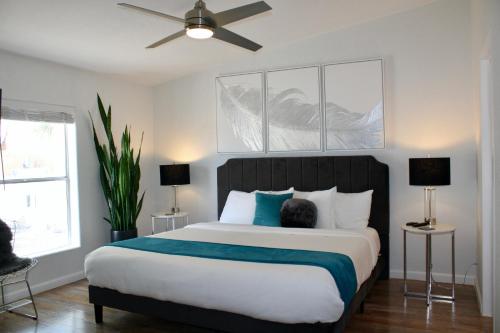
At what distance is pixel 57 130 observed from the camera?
4773 millimetres

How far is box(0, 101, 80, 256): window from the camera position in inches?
167

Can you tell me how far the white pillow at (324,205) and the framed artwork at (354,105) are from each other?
710mm

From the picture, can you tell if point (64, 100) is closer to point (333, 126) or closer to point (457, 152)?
point (333, 126)

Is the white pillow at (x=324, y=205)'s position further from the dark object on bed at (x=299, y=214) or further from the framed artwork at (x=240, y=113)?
the framed artwork at (x=240, y=113)

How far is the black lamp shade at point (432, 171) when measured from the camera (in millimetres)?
3889

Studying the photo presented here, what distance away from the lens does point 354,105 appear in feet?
15.7

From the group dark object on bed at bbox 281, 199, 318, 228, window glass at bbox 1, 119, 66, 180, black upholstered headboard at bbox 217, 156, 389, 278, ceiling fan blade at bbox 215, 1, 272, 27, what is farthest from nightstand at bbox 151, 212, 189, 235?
ceiling fan blade at bbox 215, 1, 272, 27

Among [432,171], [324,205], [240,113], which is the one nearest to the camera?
[432,171]

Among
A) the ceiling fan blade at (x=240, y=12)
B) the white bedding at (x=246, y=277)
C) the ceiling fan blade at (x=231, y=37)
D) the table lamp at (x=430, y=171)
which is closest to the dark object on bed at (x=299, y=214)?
the white bedding at (x=246, y=277)

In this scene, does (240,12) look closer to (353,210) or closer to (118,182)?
(353,210)

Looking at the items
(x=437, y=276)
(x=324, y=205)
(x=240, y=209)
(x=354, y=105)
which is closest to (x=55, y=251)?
(x=240, y=209)

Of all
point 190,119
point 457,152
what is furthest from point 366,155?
point 190,119

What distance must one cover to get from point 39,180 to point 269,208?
8.42 ft

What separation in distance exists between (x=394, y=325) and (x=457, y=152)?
2.06 meters
